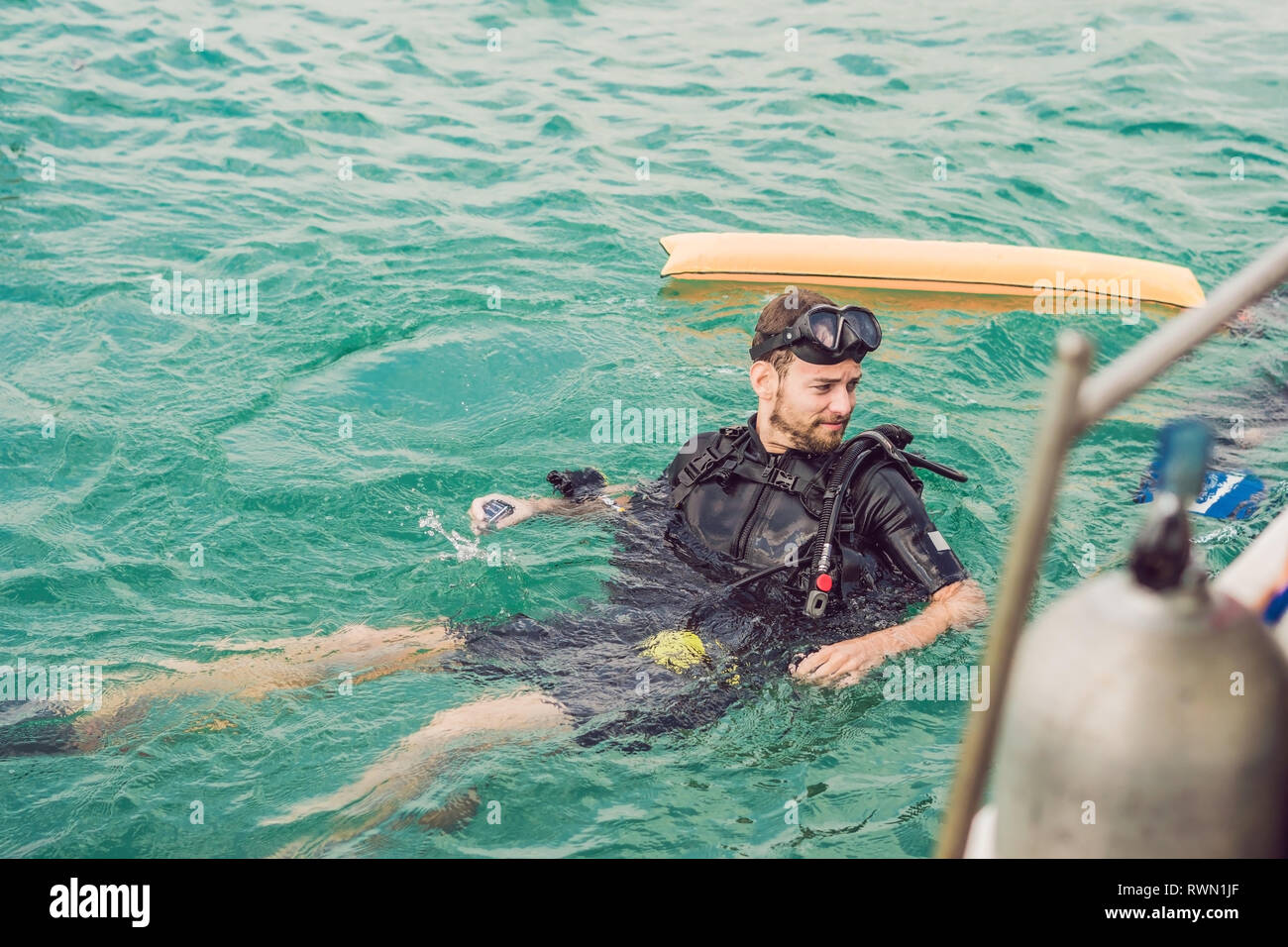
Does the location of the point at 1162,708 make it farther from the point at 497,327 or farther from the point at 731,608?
the point at 497,327

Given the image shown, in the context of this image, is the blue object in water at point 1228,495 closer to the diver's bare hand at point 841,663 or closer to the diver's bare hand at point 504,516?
the diver's bare hand at point 841,663

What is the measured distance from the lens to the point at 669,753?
3.52 m

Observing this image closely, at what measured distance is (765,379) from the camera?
13.3 feet

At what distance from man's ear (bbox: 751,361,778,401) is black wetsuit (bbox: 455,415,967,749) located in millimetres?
160

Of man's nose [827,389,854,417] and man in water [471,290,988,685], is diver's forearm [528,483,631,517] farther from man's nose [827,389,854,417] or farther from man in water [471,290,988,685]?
man's nose [827,389,854,417]

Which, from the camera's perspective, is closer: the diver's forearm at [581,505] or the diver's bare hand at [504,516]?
the diver's bare hand at [504,516]

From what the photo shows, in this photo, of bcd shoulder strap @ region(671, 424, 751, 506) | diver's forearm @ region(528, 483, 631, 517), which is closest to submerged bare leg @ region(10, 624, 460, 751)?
diver's forearm @ region(528, 483, 631, 517)

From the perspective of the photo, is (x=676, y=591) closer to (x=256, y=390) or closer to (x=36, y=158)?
(x=256, y=390)

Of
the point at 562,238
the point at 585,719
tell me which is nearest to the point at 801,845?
the point at 585,719

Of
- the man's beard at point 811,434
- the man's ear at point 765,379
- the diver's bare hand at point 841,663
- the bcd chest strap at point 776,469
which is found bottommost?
the diver's bare hand at point 841,663

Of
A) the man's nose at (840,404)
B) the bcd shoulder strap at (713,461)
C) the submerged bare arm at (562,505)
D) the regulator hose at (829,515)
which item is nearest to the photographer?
the regulator hose at (829,515)

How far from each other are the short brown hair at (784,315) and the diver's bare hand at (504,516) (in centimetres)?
105

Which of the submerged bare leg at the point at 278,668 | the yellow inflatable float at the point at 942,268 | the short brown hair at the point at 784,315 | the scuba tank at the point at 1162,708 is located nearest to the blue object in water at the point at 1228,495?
the short brown hair at the point at 784,315

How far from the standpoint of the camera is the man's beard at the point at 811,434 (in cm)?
394
